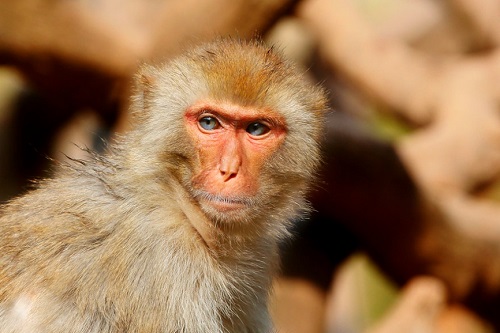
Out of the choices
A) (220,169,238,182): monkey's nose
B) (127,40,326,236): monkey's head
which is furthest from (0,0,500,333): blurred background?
(220,169,238,182): monkey's nose

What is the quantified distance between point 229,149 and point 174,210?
392 mm

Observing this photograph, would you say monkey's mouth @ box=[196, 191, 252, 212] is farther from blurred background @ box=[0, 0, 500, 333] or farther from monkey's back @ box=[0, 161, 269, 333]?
blurred background @ box=[0, 0, 500, 333]

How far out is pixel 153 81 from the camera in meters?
4.21

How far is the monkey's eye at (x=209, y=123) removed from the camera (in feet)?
13.4

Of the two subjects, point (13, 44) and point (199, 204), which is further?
point (13, 44)

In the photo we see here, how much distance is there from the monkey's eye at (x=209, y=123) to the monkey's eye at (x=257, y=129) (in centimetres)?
17

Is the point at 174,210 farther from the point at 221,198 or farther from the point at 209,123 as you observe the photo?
the point at 209,123

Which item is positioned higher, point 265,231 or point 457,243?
point 265,231

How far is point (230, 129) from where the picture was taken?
4.09 meters

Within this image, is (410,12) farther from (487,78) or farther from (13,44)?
(13,44)

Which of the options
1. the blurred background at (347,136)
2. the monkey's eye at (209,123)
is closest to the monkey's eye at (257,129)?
the monkey's eye at (209,123)

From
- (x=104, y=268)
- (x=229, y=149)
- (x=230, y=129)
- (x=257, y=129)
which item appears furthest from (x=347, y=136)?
(x=104, y=268)

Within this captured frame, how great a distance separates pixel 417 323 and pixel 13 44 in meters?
4.51

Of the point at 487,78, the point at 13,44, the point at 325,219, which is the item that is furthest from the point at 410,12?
the point at 13,44
